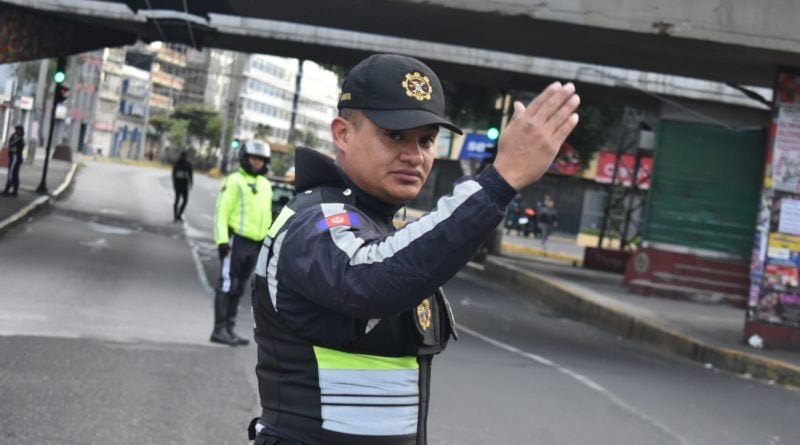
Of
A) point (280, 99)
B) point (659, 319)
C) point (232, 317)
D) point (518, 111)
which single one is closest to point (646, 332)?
point (659, 319)

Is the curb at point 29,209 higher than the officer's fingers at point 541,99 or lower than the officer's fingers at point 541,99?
lower

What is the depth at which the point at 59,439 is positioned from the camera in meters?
6.49

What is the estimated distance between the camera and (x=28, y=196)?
27219 mm

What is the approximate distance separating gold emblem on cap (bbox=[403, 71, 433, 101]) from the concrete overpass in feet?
37.0

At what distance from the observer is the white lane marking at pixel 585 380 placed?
8987 millimetres

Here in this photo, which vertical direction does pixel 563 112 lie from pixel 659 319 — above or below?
above

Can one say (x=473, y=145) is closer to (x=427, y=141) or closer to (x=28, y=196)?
(x=28, y=196)

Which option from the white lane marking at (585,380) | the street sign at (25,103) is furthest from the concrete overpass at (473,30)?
the street sign at (25,103)

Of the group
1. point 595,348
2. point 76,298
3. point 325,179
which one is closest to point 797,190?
point 595,348

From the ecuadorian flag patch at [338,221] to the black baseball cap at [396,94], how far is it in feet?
0.69

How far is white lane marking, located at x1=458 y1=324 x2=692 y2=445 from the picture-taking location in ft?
29.5

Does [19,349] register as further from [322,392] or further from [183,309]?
[322,392]

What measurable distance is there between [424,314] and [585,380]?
28.9 feet

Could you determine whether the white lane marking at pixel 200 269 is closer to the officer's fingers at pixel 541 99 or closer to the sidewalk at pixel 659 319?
the sidewalk at pixel 659 319
